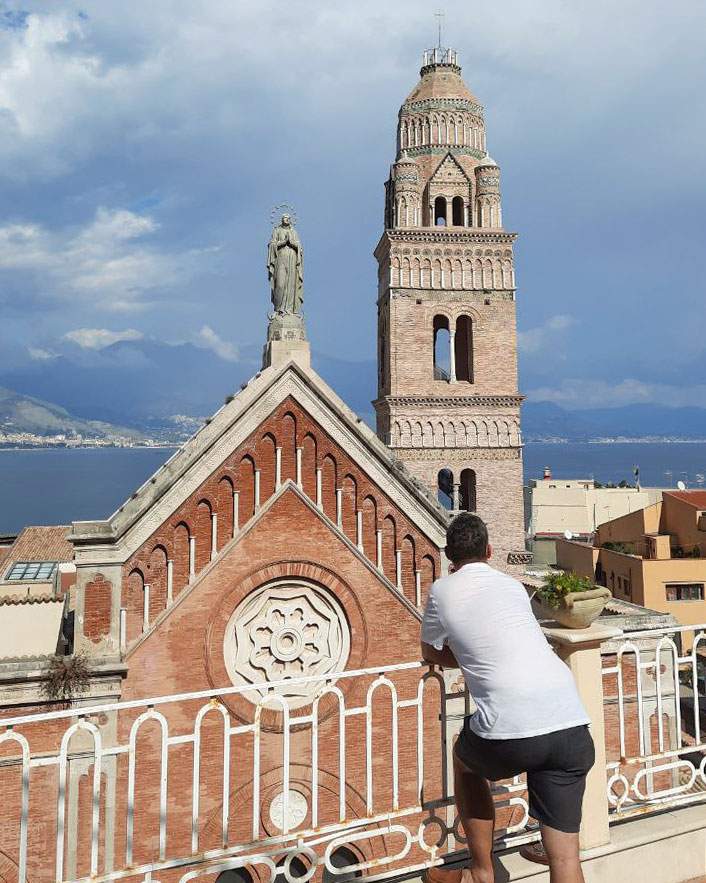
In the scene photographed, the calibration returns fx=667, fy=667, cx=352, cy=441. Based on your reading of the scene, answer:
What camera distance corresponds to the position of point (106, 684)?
10453 millimetres

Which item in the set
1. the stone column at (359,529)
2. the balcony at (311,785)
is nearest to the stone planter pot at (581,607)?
the balcony at (311,785)

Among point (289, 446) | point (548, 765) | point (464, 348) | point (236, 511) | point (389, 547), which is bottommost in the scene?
point (548, 765)

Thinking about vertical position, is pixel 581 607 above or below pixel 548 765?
above

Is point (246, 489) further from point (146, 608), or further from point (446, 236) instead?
point (446, 236)

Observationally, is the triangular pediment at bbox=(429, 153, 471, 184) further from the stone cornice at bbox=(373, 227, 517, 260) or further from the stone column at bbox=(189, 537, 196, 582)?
the stone column at bbox=(189, 537, 196, 582)

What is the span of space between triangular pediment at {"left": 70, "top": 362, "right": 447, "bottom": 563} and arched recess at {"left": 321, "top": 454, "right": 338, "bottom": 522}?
0.37 m

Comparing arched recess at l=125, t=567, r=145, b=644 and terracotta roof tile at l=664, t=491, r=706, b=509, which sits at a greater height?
terracotta roof tile at l=664, t=491, r=706, b=509

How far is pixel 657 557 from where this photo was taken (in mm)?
37531

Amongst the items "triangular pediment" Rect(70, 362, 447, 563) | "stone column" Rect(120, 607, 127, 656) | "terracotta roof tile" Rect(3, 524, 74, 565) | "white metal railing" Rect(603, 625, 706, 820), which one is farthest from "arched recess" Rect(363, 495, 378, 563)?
"terracotta roof tile" Rect(3, 524, 74, 565)

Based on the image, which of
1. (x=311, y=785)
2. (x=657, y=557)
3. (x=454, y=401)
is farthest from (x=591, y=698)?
(x=657, y=557)

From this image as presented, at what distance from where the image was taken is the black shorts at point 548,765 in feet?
13.6

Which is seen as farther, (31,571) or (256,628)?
(31,571)

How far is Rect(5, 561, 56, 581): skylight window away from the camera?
1812cm

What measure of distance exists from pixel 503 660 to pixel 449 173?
108ft
